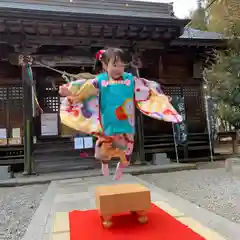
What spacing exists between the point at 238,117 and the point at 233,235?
658 cm

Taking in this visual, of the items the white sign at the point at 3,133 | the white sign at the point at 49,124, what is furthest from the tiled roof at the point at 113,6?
the white sign at the point at 3,133

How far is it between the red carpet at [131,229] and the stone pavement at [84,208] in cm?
14

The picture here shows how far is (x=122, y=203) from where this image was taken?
3129 millimetres

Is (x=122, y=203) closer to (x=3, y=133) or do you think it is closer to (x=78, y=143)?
(x=78, y=143)

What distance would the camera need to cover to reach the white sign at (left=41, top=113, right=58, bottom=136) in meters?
10.2

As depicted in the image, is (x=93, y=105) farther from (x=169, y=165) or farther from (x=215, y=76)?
(x=169, y=165)

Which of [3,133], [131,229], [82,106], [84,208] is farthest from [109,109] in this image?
[3,133]

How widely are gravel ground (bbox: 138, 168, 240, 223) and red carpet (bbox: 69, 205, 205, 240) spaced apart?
1.18 meters

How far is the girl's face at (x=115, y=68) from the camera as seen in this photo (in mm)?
3275

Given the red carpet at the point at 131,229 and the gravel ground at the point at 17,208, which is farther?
the gravel ground at the point at 17,208

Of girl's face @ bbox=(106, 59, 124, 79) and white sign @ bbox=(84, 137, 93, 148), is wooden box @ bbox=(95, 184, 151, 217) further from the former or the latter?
white sign @ bbox=(84, 137, 93, 148)

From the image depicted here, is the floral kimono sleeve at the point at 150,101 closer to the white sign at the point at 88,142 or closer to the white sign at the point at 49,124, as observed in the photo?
the white sign at the point at 88,142

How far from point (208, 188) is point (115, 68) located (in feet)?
12.9

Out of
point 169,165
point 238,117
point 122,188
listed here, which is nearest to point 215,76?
point 238,117
